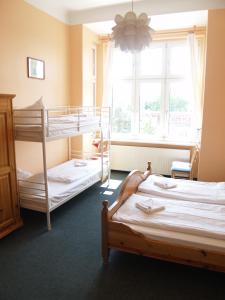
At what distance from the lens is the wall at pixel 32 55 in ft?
11.2

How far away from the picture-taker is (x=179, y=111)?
Answer: 205 inches

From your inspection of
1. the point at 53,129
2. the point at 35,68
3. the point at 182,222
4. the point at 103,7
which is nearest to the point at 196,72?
the point at 103,7

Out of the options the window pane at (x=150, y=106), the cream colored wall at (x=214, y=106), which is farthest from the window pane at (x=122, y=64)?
the cream colored wall at (x=214, y=106)

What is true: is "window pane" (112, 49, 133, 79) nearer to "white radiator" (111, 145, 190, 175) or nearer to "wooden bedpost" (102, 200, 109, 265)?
"white radiator" (111, 145, 190, 175)

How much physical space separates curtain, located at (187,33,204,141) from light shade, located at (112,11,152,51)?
7.85ft

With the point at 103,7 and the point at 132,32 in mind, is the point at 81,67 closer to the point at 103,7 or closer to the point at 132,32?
the point at 103,7

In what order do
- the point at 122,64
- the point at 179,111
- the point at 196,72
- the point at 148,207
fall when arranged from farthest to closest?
1. the point at 122,64
2. the point at 179,111
3. the point at 196,72
4. the point at 148,207

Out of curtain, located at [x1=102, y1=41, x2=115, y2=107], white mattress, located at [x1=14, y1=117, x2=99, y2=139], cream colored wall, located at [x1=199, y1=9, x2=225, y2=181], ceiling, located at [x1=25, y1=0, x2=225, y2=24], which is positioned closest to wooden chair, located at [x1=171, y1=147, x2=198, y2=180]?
cream colored wall, located at [x1=199, y1=9, x2=225, y2=181]

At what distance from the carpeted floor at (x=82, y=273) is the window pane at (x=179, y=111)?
307cm

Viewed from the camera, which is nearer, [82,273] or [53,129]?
[82,273]

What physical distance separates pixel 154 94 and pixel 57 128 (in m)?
2.82

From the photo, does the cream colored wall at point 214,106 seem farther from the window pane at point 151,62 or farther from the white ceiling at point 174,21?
the window pane at point 151,62

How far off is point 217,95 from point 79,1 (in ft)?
9.16

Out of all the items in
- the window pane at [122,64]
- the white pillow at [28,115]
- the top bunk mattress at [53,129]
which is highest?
the window pane at [122,64]
